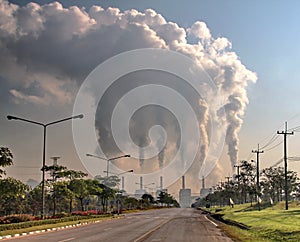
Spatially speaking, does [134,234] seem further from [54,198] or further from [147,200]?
[147,200]

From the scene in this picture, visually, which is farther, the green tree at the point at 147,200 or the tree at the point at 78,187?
the green tree at the point at 147,200

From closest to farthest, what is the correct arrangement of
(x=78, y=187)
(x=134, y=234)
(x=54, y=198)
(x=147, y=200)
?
(x=134, y=234), (x=54, y=198), (x=78, y=187), (x=147, y=200)

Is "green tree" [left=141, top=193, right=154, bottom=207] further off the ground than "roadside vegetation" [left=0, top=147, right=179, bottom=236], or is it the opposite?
"roadside vegetation" [left=0, top=147, right=179, bottom=236]

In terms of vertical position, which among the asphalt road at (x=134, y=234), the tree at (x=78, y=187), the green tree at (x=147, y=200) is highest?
the tree at (x=78, y=187)

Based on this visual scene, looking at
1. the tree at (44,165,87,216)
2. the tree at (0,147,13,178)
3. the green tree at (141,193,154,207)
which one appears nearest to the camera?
the tree at (0,147,13,178)

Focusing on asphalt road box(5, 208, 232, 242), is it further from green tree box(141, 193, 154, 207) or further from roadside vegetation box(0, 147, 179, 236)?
green tree box(141, 193, 154, 207)

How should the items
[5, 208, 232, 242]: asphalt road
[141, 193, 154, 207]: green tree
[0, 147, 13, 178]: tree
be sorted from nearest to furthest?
[5, 208, 232, 242]: asphalt road
[0, 147, 13, 178]: tree
[141, 193, 154, 207]: green tree

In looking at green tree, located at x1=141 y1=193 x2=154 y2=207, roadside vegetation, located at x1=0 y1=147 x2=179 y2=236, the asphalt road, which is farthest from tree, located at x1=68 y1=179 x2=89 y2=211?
green tree, located at x1=141 y1=193 x2=154 y2=207

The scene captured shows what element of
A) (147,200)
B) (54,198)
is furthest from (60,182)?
(147,200)

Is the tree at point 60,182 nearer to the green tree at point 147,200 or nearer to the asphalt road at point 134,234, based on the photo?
the asphalt road at point 134,234

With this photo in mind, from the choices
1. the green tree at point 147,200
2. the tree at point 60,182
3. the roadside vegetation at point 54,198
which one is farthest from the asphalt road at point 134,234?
the green tree at point 147,200

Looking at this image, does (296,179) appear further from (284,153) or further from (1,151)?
(1,151)

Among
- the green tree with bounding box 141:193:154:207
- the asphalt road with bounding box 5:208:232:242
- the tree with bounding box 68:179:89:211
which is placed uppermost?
the tree with bounding box 68:179:89:211

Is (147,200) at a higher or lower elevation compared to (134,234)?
lower
